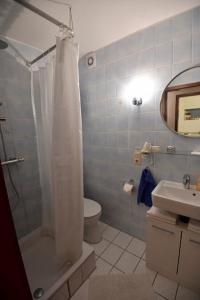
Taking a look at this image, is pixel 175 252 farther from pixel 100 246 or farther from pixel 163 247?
pixel 100 246

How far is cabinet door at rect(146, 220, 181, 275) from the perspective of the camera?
4.38ft

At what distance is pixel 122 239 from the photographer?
193cm

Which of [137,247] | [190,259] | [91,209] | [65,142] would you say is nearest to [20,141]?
[65,142]

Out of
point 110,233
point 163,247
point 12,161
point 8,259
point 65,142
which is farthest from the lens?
point 110,233

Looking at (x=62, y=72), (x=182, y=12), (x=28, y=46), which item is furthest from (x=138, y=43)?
(x=28, y=46)

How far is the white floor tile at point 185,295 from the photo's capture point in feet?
4.14

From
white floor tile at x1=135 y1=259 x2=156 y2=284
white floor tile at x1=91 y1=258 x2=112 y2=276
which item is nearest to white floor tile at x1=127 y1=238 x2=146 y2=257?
white floor tile at x1=135 y1=259 x2=156 y2=284

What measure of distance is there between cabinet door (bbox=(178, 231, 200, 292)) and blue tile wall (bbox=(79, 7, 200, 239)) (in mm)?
515

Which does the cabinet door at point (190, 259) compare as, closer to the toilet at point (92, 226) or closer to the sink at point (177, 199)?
the sink at point (177, 199)

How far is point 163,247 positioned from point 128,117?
137 centimetres

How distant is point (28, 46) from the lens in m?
1.73

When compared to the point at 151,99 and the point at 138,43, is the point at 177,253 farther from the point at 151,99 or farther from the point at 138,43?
the point at 138,43

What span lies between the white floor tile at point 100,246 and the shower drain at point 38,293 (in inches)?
26.6

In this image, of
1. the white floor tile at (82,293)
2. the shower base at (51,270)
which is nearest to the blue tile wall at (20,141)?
the shower base at (51,270)
